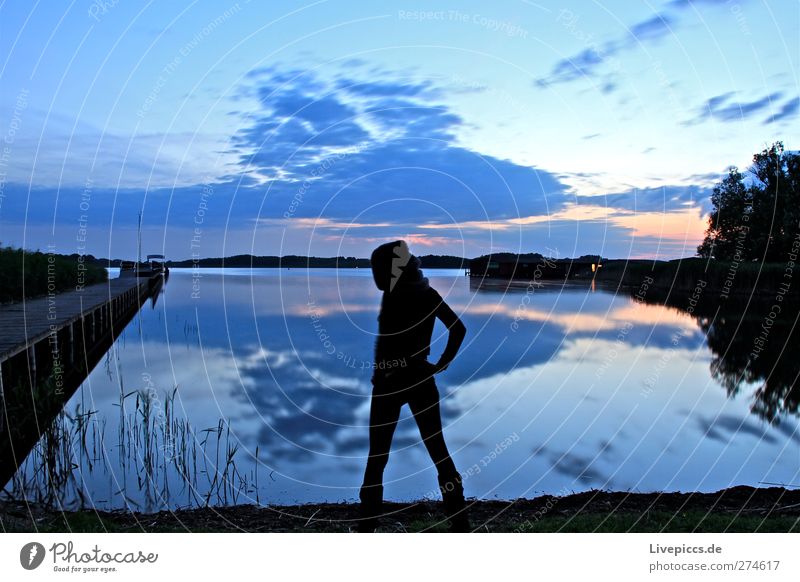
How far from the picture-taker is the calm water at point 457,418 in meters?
10.2

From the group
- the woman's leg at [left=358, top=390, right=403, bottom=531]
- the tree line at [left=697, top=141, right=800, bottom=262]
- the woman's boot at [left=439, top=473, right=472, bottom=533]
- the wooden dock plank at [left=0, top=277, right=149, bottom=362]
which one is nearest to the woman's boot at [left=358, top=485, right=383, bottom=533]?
the woman's leg at [left=358, top=390, right=403, bottom=531]

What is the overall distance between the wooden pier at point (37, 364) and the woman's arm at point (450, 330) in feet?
19.4

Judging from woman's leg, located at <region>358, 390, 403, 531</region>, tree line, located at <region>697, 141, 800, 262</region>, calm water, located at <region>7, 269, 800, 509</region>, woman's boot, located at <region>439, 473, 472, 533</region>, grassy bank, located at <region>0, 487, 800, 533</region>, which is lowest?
calm water, located at <region>7, 269, 800, 509</region>

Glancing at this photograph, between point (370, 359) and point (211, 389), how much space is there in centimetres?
779

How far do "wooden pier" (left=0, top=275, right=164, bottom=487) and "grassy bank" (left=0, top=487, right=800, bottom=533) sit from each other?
6.82 ft

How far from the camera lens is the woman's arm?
5.19 meters

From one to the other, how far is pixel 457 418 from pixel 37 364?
11.8 m

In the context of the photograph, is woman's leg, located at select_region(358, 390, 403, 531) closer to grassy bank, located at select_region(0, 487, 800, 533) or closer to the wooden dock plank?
grassy bank, located at select_region(0, 487, 800, 533)

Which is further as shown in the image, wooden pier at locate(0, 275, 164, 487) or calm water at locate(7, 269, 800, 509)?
wooden pier at locate(0, 275, 164, 487)

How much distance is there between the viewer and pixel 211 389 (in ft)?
60.8

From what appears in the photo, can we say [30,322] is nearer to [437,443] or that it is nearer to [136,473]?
[136,473]

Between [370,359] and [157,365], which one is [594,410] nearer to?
[370,359]

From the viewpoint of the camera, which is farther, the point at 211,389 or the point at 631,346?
the point at 631,346
